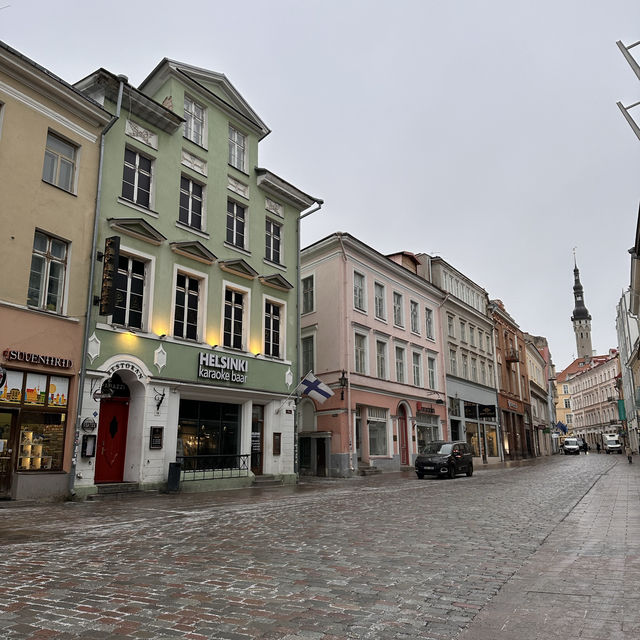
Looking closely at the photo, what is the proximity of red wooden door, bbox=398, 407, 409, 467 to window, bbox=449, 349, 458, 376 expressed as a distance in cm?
789

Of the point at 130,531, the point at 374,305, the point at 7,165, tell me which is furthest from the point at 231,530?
the point at 374,305

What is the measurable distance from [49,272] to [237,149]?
1065cm

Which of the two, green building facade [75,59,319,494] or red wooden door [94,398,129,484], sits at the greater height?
green building facade [75,59,319,494]

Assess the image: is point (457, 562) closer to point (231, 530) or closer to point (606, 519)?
point (231, 530)

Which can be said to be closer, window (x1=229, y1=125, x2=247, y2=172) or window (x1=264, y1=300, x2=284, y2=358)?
window (x1=264, y1=300, x2=284, y2=358)

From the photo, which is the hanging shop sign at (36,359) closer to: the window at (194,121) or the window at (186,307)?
the window at (186,307)

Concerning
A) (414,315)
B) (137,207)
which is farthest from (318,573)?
(414,315)

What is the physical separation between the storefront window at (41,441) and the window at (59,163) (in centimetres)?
669

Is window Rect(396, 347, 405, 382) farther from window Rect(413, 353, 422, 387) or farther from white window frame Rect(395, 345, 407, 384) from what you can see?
window Rect(413, 353, 422, 387)

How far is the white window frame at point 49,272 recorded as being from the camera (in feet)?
49.3

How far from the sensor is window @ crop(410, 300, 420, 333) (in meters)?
35.3

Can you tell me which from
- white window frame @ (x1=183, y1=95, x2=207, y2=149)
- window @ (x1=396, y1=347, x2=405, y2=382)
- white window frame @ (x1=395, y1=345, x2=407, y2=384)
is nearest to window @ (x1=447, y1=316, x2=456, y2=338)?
white window frame @ (x1=395, y1=345, x2=407, y2=384)

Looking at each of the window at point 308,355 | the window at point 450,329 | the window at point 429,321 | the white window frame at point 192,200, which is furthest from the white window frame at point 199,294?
the window at point 450,329

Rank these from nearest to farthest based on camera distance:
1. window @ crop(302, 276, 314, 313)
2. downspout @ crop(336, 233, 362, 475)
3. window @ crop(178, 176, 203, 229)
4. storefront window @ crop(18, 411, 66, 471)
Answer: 1. storefront window @ crop(18, 411, 66, 471)
2. window @ crop(178, 176, 203, 229)
3. downspout @ crop(336, 233, 362, 475)
4. window @ crop(302, 276, 314, 313)
